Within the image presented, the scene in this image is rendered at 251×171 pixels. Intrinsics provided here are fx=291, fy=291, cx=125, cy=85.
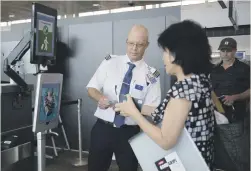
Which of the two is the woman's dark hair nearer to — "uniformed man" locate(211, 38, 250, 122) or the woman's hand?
the woman's hand

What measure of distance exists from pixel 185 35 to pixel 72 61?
321cm

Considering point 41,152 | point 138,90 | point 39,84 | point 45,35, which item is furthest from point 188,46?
point 45,35

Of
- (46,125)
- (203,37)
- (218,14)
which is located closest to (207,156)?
(203,37)

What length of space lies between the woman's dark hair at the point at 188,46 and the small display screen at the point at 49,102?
2.29ft

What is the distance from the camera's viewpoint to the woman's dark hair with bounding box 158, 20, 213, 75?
4.02ft

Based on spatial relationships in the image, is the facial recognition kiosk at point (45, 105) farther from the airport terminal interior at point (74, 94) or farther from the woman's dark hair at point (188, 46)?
the woman's dark hair at point (188, 46)

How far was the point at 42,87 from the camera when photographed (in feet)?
5.04

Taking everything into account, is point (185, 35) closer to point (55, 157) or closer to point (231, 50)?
point (231, 50)

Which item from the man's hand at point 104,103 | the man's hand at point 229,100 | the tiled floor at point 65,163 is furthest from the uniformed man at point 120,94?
the tiled floor at point 65,163

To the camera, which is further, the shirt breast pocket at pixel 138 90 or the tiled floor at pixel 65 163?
the tiled floor at pixel 65 163

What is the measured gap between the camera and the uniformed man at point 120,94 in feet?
6.51

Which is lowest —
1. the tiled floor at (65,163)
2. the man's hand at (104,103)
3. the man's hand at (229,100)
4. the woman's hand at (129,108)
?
the tiled floor at (65,163)

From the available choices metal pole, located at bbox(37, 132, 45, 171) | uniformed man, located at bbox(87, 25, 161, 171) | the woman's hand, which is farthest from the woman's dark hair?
metal pole, located at bbox(37, 132, 45, 171)

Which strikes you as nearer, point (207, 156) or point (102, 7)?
point (207, 156)
